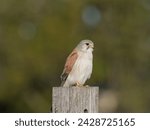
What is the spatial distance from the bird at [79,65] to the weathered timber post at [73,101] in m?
1.80

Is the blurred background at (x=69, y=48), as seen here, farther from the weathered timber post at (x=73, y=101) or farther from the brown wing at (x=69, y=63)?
the weathered timber post at (x=73, y=101)

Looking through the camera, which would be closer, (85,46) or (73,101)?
(73,101)

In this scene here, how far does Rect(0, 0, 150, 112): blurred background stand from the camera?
72.1 feet

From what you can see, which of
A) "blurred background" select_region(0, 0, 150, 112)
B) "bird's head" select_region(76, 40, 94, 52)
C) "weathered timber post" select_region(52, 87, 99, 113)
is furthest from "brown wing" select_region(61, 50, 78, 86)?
"blurred background" select_region(0, 0, 150, 112)

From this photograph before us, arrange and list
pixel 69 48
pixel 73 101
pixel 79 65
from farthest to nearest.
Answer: pixel 69 48 < pixel 79 65 < pixel 73 101

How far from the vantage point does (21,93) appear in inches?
858

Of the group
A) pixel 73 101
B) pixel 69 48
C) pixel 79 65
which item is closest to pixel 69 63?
pixel 79 65

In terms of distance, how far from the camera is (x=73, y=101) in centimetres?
708

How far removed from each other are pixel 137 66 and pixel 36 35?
270 centimetres

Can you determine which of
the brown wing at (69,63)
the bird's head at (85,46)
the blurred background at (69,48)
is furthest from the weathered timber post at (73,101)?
the blurred background at (69,48)

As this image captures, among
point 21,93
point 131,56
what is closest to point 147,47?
point 131,56

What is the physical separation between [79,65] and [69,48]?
44.4ft

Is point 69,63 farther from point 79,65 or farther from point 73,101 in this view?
point 73,101

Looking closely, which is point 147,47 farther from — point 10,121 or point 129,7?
point 10,121
